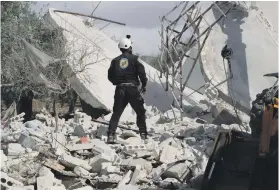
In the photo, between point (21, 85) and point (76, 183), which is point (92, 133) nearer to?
point (76, 183)

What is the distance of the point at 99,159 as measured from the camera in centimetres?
559

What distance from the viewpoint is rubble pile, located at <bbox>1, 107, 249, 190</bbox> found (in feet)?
17.1

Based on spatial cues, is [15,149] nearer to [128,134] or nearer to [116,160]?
[116,160]

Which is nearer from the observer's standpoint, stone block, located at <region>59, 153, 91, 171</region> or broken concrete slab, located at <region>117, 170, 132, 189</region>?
broken concrete slab, located at <region>117, 170, 132, 189</region>

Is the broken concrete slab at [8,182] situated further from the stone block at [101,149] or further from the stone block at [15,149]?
the stone block at [101,149]

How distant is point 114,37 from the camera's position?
43.9 feet

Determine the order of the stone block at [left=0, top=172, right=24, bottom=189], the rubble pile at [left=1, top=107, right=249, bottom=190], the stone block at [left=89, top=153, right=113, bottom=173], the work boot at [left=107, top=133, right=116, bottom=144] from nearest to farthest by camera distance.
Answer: the stone block at [left=0, top=172, right=24, bottom=189]
the rubble pile at [left=1, top=107, right=249, bottom=190]
the stone block at [left=89, top=153, right=113, bottom=173]
the work boot at [left=107, top=133, right=116, bottom=144]

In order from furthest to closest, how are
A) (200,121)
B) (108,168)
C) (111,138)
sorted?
1. (200,121)
2. (111,138)
3. (108,168)

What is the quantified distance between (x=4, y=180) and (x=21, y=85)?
6.19m

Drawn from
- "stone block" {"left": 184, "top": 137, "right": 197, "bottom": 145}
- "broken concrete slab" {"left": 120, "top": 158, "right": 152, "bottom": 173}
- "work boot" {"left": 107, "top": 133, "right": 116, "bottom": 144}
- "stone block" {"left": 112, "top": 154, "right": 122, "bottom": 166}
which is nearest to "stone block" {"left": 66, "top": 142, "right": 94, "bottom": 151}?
"work boot" {"left": 107, "top": 133, "right": 116, "bottom": 144}

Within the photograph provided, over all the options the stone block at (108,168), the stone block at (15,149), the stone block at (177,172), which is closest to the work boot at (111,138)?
the stone block at (108,168)

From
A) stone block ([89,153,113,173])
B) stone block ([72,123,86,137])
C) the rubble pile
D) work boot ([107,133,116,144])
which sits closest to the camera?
the rubble pile

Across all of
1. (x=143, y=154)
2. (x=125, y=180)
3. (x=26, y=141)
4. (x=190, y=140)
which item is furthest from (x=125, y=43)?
(x=125, y=180)

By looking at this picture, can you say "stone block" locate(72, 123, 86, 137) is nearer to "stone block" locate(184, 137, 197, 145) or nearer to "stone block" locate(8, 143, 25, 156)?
"stone block" locate(8, 143, 25, 156)
